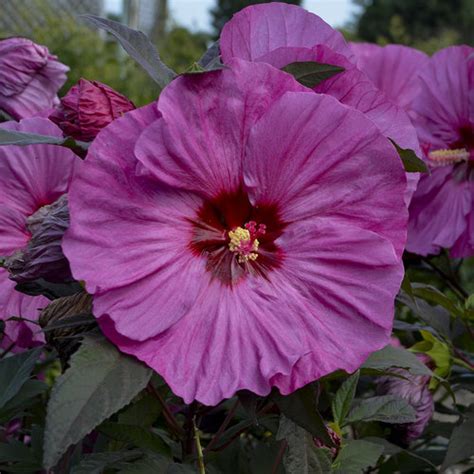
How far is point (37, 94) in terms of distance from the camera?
992mm

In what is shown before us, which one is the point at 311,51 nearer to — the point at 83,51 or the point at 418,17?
the point at 83,51

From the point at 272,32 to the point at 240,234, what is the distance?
0.61 ft

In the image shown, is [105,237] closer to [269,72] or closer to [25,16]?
[269,72]

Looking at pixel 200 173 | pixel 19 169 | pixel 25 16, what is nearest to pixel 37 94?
pixel 19 169

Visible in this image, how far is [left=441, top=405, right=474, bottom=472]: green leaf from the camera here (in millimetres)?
849

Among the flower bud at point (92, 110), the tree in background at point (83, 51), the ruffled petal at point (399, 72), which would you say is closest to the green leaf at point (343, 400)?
the flower bud at point (92, 110)

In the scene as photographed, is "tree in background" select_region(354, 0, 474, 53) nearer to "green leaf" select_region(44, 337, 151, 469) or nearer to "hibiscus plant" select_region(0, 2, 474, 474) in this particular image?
"hibiscus plant" select_region(0, 2, 474, 474)

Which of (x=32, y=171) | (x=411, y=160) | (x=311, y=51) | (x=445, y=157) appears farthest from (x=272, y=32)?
(x=445, y=157)

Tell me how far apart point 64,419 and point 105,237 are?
0.44 feet

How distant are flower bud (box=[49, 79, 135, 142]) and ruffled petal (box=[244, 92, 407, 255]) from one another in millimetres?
122

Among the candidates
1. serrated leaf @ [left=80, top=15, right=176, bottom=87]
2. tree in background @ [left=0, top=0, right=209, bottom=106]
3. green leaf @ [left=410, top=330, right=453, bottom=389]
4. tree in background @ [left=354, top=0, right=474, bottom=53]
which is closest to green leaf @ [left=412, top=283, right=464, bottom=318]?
green leaf @ [left=410, top=330, right=453, bottom=389]

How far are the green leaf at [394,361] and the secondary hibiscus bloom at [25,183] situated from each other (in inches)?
12.5

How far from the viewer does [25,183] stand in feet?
2.71

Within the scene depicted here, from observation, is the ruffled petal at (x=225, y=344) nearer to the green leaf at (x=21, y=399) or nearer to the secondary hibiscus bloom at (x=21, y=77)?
the green leaf at (x=21, y=399)
